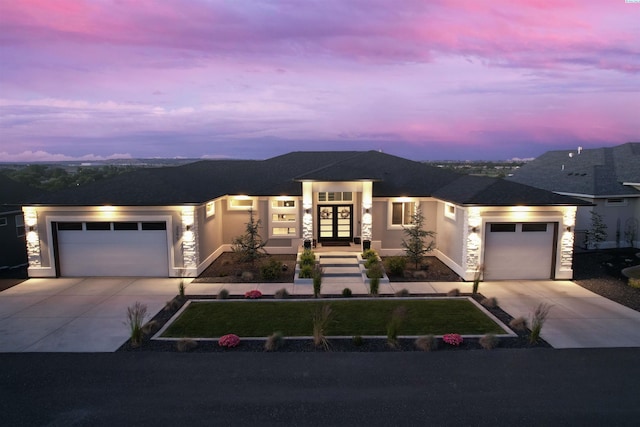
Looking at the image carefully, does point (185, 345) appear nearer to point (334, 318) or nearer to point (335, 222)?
point (334, 318)

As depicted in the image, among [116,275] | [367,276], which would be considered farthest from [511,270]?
[116,275]

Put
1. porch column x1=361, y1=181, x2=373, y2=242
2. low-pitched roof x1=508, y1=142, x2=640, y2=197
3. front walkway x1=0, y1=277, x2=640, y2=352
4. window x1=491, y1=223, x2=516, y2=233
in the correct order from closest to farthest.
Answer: front walkway x1=0, y1=277, x2=640, y2=352 < window x1=491, y1=223, x2=516, y2=233 < porch column x1=361, y1=181, x2=373, y2=242 < low-pitched roof x1=508, y1=142, x2=640, y2=197

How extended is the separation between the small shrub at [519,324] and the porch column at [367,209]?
8.80m

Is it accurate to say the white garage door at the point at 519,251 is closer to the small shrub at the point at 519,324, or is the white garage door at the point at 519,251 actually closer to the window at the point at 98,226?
the small shrub at the point at 519,324

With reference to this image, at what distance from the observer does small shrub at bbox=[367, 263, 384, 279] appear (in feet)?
51.4

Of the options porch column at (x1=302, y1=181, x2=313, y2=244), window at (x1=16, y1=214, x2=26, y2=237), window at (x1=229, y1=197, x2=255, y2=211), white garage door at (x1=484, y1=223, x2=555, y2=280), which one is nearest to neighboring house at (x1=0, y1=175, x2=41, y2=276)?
window at (x1=16, y1=214, x2=26, y2=237)

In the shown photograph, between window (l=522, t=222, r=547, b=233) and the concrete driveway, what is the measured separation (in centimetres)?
1341

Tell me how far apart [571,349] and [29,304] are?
15750 millimetres

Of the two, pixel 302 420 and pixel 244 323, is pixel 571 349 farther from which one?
pixel 244 323

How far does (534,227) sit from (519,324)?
641 cm

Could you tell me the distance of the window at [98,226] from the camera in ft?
54.6

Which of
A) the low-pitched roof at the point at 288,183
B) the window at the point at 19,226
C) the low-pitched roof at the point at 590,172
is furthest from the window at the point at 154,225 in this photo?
the low-pitched roof at the point at 590,172

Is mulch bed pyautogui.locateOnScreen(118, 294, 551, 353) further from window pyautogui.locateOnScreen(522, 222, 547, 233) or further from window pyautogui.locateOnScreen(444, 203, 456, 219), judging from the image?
window pyautogui.locateOnScreen(444, 203, 456, 219)

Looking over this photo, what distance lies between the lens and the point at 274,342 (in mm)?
10117
